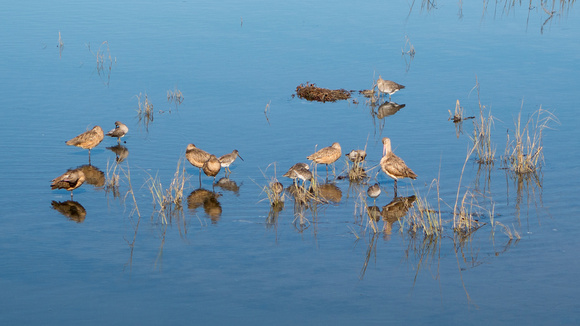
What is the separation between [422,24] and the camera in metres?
32.8

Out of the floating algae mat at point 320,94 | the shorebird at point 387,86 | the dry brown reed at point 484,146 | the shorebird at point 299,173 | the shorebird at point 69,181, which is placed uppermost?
the shorebird at point 387,86

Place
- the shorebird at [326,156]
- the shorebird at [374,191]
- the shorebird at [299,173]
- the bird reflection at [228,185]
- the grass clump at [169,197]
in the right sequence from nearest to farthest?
1. the grass clump at [169,197]
2. the shorebird at [374,191]
3. the shorebird at [299,173]
4. the bird reflection at [228,185]
5. the shorebird at [326,156]

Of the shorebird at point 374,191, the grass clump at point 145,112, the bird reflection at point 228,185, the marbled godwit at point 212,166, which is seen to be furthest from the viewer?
the grass clump at point 145,112

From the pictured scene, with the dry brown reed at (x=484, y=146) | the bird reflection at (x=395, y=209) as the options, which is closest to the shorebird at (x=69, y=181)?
the bird reflection at (x=395, y=209)

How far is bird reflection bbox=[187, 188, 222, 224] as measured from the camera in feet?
47.4

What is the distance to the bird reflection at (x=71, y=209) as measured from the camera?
14.2 m

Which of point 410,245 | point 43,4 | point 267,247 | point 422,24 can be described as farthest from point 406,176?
point 43,4

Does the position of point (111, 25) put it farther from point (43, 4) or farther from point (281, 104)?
point (281, 104)

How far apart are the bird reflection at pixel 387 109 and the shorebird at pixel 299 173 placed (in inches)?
242

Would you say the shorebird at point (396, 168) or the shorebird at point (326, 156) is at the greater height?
the shorebird at point (326, 156)

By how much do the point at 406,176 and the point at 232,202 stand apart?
335cm

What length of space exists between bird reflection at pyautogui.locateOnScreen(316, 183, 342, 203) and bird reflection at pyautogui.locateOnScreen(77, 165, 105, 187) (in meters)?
4.31

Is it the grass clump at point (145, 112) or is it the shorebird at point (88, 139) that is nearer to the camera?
the shorebird at point (88, 139)

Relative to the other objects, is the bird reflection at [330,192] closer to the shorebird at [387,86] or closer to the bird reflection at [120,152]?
the bird reflection at [120,152]
